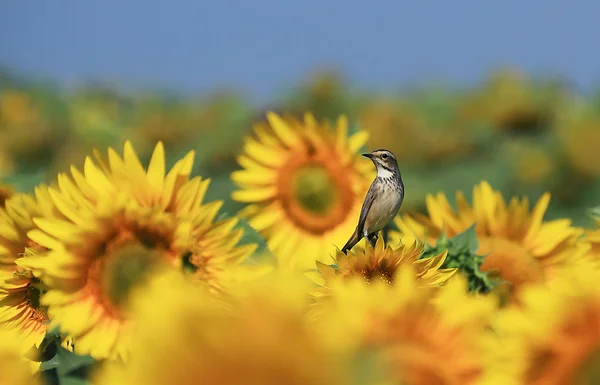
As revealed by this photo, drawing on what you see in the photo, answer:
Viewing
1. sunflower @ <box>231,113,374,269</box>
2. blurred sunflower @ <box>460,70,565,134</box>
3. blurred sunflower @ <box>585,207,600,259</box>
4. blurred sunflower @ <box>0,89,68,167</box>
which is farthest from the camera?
blurred sunflower @ <box>460,70,565,134</box>

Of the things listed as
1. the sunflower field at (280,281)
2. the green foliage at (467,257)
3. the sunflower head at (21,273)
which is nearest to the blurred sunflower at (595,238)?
the sunflower field at (280,281)

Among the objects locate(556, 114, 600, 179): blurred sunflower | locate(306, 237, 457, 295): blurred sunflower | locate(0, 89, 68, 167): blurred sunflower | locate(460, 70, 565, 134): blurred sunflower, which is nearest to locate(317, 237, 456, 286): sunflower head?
locate(306, 237, 457, 295): blurred sunflower

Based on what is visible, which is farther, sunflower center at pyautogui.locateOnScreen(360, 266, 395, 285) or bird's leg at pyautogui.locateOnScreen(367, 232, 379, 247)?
bird's leg at pyautogui.locateOnScreen(367, 232, 379, 247)

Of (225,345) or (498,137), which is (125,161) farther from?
(498,137)

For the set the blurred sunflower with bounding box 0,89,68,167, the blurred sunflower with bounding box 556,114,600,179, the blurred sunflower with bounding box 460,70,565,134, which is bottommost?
the blurred sunflower with bounding box 0,89,68,167

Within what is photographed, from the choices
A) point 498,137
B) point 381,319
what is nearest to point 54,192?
point 381,319

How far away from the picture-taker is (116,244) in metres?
0.79

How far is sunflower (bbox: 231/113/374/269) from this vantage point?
1.26 meters

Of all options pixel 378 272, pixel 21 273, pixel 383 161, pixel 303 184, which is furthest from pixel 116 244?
pixel 303 184

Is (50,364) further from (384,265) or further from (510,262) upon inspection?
(510,262)

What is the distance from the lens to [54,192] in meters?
0.80

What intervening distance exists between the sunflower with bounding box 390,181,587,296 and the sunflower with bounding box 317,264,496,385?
0.46 meters

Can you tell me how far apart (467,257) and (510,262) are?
8 centimetres

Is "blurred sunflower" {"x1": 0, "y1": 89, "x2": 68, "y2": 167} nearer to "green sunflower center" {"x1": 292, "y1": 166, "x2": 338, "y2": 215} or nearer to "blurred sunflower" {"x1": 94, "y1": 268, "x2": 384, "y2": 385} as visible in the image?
"green sunflower center" {"x1": 292, "y1": 166, "x2": 338, "y2": 215}
